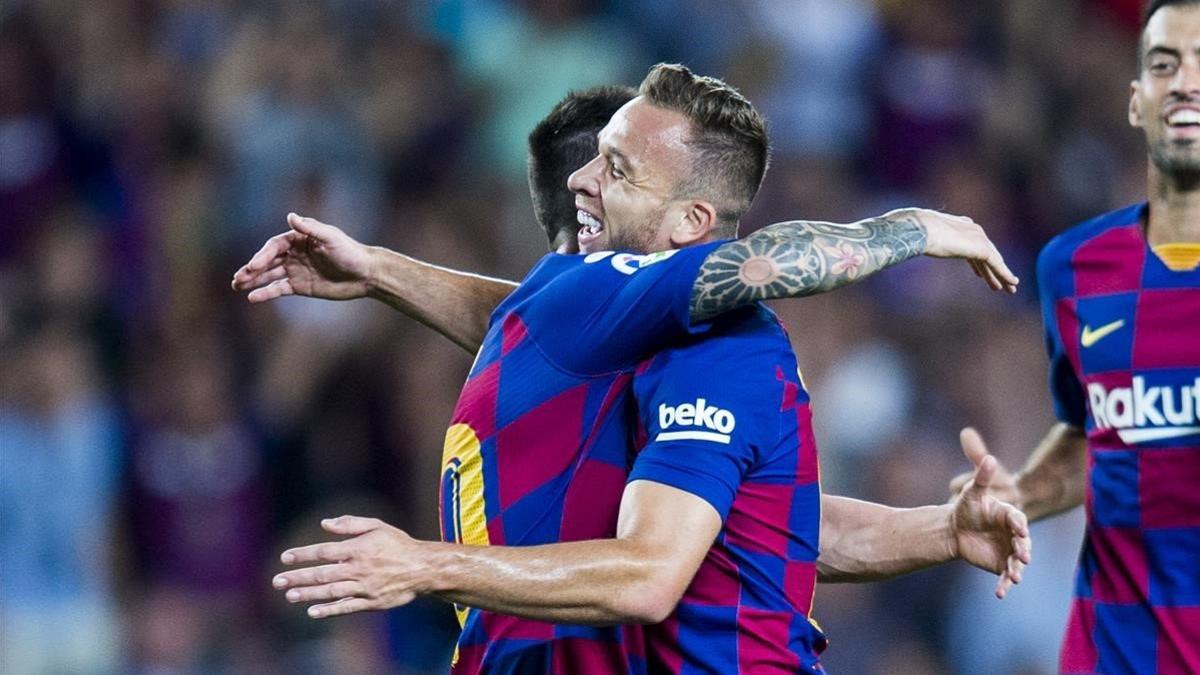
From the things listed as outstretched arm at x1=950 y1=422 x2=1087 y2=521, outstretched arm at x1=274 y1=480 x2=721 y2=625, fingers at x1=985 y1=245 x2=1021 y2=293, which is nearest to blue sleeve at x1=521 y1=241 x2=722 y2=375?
outstretched arm at x1=274 y1=480 x2=721 y2=625

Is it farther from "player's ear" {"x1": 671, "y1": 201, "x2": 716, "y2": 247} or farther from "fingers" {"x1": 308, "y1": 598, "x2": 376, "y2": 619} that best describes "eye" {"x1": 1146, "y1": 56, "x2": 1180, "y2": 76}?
"fingers" {"x1": 308, "y1": 598, "x2": 376, "y2": 619}

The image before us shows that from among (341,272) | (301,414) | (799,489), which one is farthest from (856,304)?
(799,489)

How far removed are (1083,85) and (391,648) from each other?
17.6ft

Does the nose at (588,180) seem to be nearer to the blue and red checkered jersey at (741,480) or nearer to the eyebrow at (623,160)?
the eyebrow at (623,160)

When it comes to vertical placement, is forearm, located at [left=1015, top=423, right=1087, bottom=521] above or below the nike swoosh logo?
below

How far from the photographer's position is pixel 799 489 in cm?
426

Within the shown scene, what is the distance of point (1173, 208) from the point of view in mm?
5031

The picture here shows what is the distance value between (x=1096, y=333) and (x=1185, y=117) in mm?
614

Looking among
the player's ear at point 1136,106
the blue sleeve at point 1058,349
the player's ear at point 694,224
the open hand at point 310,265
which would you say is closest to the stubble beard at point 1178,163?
the player's ear at point 1136,106

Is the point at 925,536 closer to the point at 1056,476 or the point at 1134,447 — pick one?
the point at 1134,447

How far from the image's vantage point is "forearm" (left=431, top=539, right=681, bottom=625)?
3.78m

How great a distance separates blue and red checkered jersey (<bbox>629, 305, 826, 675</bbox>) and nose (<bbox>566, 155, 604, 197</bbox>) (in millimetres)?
562

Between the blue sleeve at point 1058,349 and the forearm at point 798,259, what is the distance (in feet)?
3.21

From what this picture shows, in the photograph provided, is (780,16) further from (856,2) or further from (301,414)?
(301,414)
